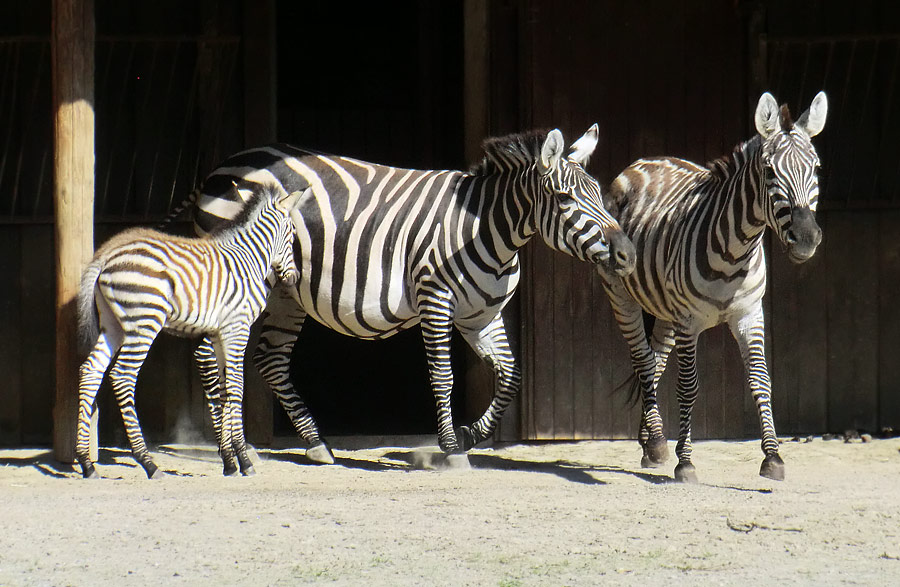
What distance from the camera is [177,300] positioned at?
21.0 feet

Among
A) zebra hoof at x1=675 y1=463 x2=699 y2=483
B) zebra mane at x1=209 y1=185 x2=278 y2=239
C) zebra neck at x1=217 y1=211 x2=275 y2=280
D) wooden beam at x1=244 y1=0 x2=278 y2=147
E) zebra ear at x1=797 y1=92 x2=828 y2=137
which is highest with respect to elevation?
wooden beam at x1=244 y1=0 x2=278 y2=147

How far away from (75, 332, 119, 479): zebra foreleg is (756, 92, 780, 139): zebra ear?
3674 mm

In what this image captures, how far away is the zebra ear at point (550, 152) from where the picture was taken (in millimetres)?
6660

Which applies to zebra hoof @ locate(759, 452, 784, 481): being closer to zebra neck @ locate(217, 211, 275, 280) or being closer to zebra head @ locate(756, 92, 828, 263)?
zebra head @ locate(756, 92, 828, 263)

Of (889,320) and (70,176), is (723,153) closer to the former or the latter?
(889,320)

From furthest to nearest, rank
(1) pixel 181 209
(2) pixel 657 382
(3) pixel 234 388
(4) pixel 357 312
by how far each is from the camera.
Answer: (2) pixel 657 382
(1) pixel 181 209
(4) pixel 357 312
(3) pixel 234 388

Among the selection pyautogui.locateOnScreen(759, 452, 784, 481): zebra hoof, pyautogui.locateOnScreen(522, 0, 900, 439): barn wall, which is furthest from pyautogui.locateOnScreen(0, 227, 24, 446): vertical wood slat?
pyautogui.locateOnScreen(759, 452, 784, 481): zebra hoof

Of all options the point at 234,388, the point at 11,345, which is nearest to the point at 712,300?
the point at 234,388

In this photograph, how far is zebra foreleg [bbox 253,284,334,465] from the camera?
288 inches

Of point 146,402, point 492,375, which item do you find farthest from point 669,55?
point 146,402

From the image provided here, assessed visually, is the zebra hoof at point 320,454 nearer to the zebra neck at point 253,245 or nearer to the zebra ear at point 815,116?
the zebra neck at point 253,245

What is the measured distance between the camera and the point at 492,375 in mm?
7762

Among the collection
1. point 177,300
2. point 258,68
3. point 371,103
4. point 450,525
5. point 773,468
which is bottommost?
point 450,525

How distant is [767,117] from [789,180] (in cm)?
43
